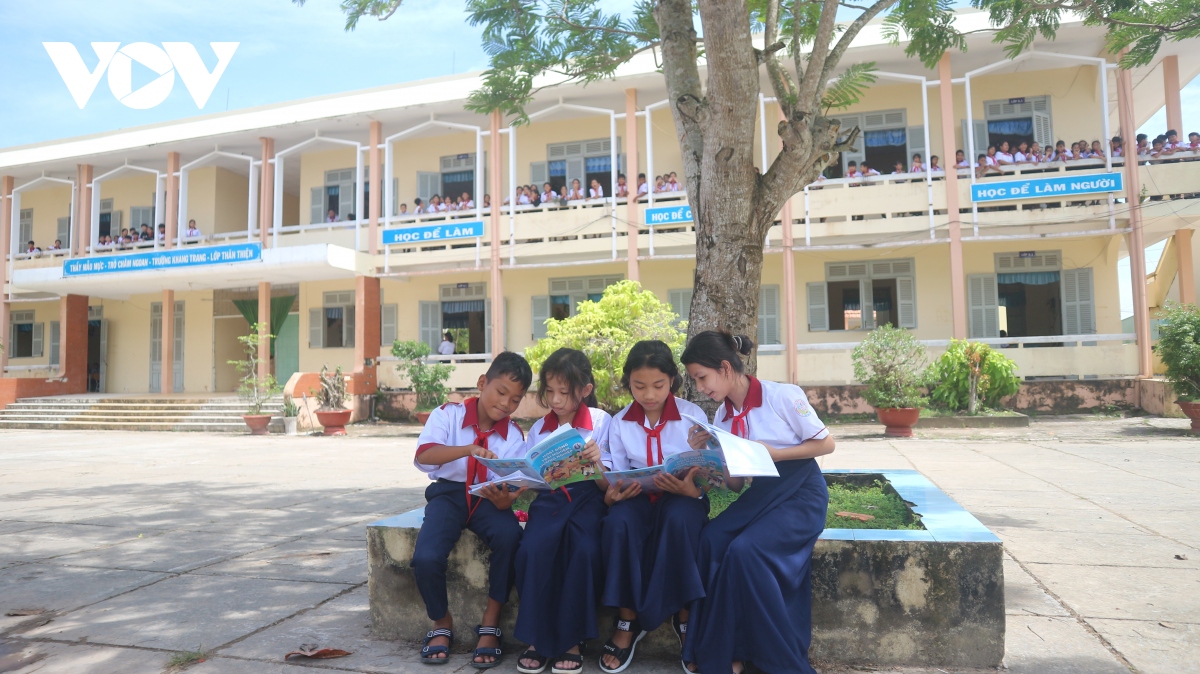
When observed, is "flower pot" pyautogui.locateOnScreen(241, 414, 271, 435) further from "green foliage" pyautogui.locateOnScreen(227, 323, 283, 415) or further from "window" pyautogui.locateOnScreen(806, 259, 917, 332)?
"window" pyautogui.locateOnScreen(806, 259, 917, 332)

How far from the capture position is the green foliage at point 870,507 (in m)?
3.17

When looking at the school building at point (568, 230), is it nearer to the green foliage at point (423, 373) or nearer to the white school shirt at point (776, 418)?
the green foliage at point (423, 373)

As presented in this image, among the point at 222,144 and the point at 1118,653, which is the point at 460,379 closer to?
the point at 222,144

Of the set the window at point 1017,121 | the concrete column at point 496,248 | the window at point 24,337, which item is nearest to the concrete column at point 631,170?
the concrete column at point 496,248

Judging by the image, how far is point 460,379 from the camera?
1542 centimetres

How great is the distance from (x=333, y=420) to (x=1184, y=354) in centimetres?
1273

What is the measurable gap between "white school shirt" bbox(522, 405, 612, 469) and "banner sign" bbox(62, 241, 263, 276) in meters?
14.2

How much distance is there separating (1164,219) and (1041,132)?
104 inches

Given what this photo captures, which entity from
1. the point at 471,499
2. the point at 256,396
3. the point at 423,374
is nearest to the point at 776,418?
the point at 471,499

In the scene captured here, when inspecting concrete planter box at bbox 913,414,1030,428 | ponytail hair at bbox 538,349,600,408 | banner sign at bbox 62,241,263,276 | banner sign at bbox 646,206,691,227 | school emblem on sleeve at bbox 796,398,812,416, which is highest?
banner sign at bbox 646,206,691,227

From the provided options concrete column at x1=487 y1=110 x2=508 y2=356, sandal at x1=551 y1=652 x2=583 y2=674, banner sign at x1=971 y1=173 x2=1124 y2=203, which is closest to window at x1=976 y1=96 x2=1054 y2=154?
banner sign at x1=971 y1=173 x2=1124 y2=203

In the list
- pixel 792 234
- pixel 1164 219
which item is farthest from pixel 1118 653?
pixel 1164 219

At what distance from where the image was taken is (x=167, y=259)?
16.1 metres

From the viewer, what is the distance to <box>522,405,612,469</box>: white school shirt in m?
2.85
